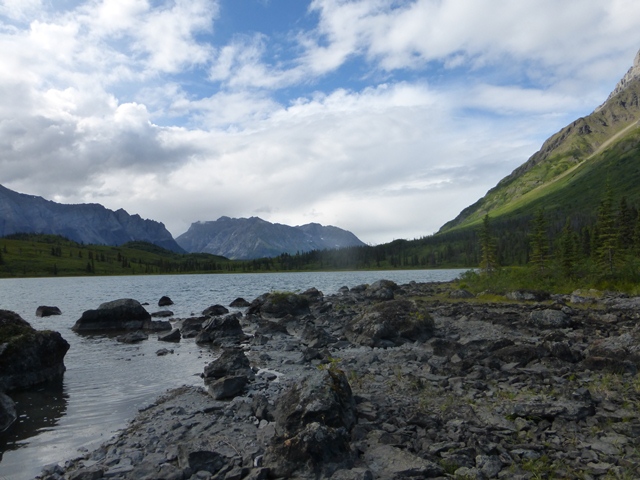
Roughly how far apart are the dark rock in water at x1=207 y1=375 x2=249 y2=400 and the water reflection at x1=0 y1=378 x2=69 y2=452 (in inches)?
236

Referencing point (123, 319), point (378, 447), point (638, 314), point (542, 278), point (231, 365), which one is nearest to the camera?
point (378, 447)

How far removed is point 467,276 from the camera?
71812 mm

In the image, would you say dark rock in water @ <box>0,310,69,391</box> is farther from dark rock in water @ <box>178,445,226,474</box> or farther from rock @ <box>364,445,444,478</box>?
rock @ <box>364,445,444,478</box>

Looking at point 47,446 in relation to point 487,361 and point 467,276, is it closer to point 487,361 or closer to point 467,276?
point 487,361

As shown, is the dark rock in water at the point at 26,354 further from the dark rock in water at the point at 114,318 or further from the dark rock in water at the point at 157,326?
the dark rock in water at the point at 114,318

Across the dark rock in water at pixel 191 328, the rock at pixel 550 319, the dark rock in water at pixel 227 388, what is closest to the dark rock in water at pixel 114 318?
the dark rock in water at pixel 191 328

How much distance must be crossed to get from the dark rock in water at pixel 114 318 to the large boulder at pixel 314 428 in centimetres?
3431

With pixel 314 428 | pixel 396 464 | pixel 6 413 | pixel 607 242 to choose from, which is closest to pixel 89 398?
pixel 6 413

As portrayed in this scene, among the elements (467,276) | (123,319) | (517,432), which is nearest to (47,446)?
(517,432)

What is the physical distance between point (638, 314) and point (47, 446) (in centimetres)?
3821

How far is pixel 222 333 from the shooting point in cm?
3538

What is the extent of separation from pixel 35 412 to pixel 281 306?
33.5m

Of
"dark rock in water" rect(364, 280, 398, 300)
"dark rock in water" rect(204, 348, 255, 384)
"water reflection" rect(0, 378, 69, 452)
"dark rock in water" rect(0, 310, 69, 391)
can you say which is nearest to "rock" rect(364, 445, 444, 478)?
"dark rock in water" rect(204, 348, 255, 384)

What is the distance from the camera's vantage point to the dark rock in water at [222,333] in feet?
112
